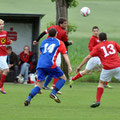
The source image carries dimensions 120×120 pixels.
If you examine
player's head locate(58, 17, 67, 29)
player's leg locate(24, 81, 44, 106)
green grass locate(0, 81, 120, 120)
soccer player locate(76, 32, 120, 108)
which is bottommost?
green grass locate(0, 81, 120, 120)

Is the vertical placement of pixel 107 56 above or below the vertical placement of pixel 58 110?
above

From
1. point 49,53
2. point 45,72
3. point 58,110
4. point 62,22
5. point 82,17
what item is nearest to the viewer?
point 58,110

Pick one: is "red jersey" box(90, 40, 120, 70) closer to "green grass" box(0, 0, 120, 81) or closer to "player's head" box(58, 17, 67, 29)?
"player's head" box(58, 17, 67, 29)

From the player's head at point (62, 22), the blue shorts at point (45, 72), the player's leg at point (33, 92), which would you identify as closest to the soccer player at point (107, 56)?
the blue shorts at point (45, 72)

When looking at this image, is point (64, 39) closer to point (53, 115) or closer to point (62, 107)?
point (62, 107)

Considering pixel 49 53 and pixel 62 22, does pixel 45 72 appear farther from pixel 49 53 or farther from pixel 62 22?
pixel 62 22

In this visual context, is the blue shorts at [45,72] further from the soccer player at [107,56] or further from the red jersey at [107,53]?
the red jersey at [107,53]

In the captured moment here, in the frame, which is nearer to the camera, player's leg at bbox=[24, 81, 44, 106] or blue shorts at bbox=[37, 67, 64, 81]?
player's leg at bbox=[24, 81, 44, 106]

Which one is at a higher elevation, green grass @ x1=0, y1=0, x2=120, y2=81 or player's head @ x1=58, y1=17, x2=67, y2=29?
green grass @ x1=0, y1=0, x2=120, y2=81

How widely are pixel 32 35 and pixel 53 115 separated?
499 inches

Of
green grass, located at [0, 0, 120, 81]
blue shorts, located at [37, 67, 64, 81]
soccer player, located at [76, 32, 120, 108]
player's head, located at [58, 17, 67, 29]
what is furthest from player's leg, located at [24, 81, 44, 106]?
green grass, located at [0, 0, 120, 81]

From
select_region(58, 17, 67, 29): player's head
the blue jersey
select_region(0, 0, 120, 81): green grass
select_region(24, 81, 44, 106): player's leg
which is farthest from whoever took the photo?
select_region(0, 0, 120, 81): green grass

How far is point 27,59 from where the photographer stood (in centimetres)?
1862

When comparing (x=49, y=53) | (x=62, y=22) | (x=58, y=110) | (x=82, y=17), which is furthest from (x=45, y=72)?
(x=82, y=17)
